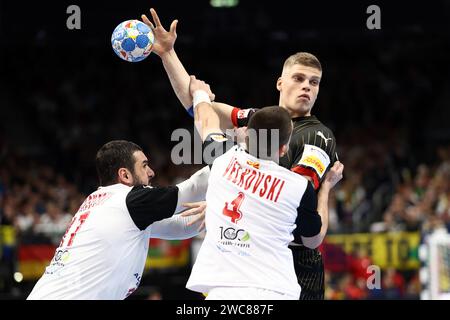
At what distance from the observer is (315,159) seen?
8336mm

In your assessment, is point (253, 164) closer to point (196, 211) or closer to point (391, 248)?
point (196, 211)

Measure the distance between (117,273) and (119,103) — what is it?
82.1 ft

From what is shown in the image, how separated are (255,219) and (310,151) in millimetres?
1445

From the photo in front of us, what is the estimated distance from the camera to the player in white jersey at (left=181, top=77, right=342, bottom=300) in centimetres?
713

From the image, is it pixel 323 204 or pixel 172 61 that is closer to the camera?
pixel 323 204

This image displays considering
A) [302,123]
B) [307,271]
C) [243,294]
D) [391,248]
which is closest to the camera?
[243,294]

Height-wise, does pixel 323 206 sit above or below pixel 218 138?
below

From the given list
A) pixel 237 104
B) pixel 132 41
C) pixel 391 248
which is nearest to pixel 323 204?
pixel 132 41

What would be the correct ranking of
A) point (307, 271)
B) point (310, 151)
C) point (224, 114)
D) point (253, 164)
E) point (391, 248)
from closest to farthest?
point (253, 164), point (310, 151), point (307, 271), point (224, 114), point (391, 248)

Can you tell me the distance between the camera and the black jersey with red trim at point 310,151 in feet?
27.1

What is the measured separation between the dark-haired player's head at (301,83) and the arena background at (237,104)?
8.71 meters

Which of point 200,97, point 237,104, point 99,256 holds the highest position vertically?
point 237,104

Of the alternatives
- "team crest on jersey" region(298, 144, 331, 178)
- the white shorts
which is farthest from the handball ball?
the white shorts

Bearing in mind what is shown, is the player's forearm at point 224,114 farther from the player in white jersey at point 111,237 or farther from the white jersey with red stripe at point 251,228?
the white jersey with red stripe at point 251,228
